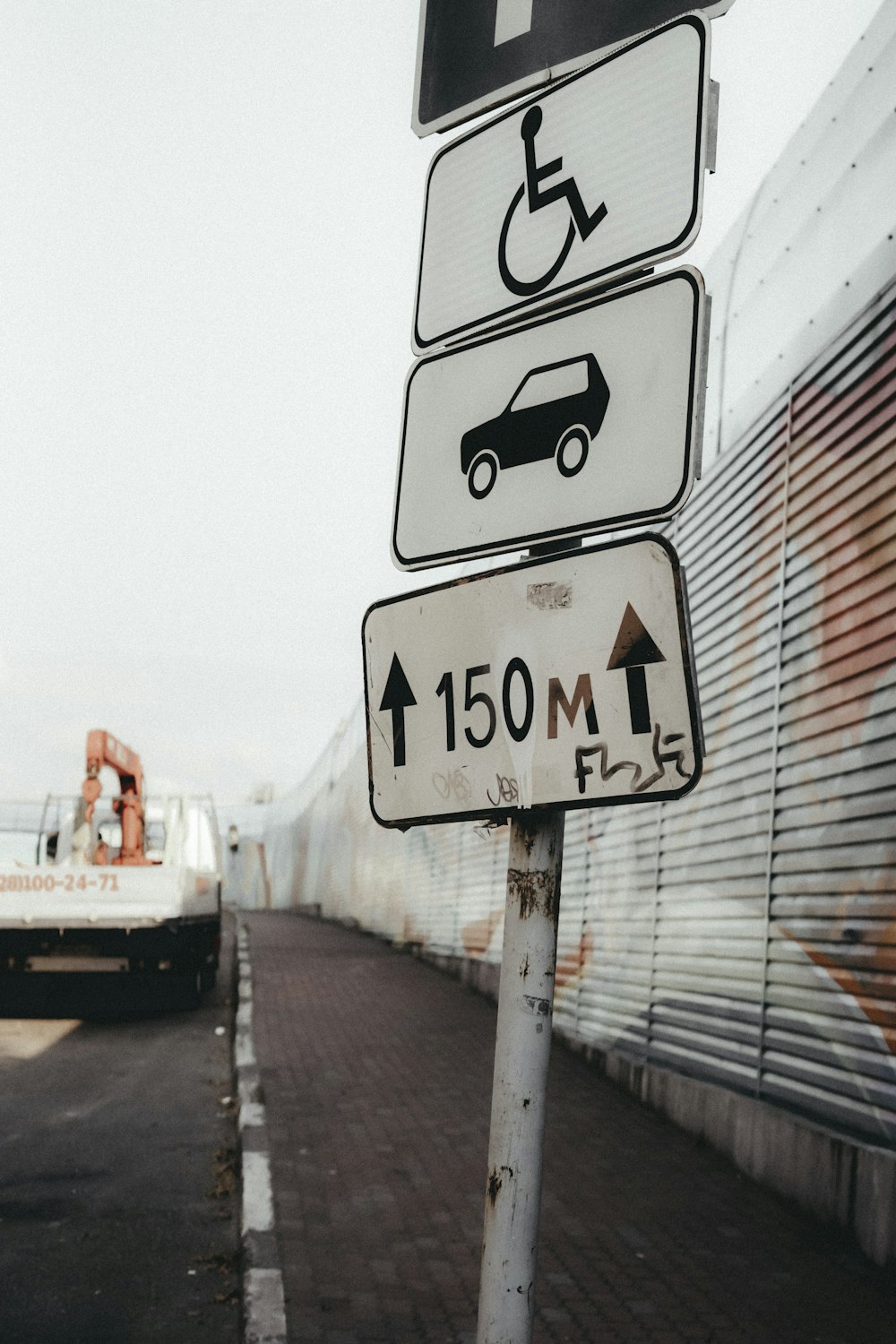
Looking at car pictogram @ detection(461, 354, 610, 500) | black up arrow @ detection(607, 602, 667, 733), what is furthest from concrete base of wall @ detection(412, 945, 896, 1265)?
car pictogram @ detection(461, 354, 610, 500)

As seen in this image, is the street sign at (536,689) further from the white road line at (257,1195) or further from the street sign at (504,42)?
the white road line at (257,1195)

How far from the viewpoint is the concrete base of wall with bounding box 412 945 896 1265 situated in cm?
536

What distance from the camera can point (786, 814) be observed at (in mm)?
7008

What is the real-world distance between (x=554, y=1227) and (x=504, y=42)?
5203 mm

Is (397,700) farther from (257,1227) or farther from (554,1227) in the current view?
(554,1227)

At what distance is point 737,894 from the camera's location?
7566mm

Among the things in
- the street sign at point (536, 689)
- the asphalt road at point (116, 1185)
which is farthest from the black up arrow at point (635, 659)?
the asphalt road at point (116, 1185)

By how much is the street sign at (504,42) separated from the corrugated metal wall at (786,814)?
382 centimetres

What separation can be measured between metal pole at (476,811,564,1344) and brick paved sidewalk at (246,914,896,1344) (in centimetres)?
259

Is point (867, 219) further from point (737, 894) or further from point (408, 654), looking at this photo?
point (408, 654)

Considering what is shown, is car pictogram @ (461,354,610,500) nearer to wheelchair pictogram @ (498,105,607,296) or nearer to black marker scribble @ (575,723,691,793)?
wheelchair pictogram @ (498,105,607,296)

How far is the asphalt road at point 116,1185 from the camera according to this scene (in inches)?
188

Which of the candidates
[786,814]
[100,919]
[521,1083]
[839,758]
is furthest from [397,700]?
[100,919]

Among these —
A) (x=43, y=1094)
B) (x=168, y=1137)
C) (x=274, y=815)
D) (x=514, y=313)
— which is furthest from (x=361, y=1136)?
(x=274, y=815)
